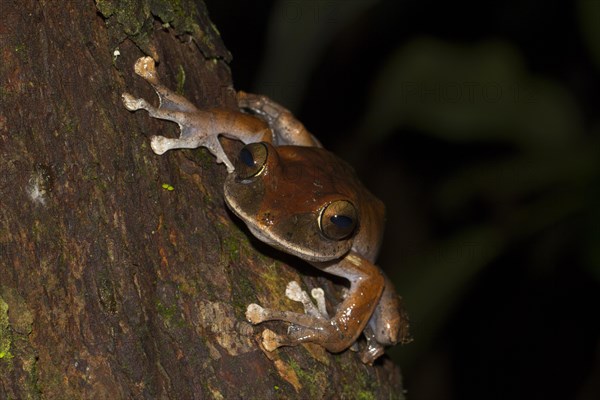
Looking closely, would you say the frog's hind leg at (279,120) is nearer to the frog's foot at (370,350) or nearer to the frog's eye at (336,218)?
the frog's eye at (336,218)

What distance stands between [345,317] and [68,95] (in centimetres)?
170

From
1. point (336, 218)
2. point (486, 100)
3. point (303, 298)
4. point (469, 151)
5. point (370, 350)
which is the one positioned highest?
point (336, 218)

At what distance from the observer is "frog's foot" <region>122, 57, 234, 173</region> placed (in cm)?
311

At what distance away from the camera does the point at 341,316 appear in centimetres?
356

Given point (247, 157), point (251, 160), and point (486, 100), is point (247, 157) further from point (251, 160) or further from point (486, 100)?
point (486, 100)

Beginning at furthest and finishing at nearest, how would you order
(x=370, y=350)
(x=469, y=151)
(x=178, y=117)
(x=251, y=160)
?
1. (x=469, y=151)
2. (x=370, y=350)
3. (x=251, y=160)
4. (x=178, y=117)

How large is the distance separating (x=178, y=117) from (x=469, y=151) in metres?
6.83

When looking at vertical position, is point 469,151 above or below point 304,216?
below

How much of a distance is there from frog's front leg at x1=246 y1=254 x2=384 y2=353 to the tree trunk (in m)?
0.05

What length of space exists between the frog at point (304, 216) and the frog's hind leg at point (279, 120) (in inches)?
16.9

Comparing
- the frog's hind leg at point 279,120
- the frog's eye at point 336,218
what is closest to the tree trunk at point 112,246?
the frog's eye at point 336,218

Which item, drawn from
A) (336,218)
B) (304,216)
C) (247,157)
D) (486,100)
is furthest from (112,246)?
(486,100)

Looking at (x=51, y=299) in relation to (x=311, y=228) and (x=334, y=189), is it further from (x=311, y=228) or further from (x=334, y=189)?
(x=334, y=189)

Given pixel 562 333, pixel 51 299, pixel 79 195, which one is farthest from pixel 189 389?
pixel 562 333
